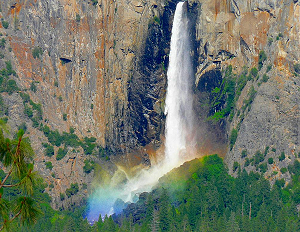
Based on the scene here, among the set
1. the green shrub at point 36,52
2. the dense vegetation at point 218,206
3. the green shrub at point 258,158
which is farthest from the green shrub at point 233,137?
the green shrub at point 36,52

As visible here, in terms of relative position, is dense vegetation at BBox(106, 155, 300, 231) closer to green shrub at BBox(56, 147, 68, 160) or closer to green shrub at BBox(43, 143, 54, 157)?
green shrub at BBox(56, 147, 68, 160)

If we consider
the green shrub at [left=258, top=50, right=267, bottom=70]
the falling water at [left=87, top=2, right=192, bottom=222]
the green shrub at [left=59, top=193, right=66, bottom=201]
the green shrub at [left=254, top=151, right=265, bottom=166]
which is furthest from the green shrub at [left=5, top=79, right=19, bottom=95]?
the green shrub at [left=254, top=151, right=265, bottom=166]

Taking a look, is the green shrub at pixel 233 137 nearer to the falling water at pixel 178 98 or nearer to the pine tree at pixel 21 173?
the falling water at pixel 178 98

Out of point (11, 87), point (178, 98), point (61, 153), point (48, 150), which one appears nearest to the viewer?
point (48, 150)

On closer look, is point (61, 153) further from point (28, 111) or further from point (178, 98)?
point (178, 98)

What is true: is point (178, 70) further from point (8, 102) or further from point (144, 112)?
point (8, 102)

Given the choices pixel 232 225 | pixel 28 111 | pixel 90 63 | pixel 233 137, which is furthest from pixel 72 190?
pixel 232 225
